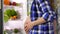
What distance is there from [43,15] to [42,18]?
0.03 m

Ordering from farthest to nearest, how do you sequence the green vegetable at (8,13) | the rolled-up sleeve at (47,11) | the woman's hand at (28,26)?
the green vegetable at (8,13)
the woman's hand at (28,26)
the rolled-up sleeve at (47,11)

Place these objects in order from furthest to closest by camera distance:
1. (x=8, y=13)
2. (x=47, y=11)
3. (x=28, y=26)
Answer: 1. (x=8, y=13)
2. (x=28, y=26)
3. (x=47, y=11)

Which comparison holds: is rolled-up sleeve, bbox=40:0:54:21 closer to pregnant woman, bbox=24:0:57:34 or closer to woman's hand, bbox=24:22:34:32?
pregnant woman, bbox=24:0:57:34

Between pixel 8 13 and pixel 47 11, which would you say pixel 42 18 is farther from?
pixel 8 13

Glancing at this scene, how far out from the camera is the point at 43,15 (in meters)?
1.17

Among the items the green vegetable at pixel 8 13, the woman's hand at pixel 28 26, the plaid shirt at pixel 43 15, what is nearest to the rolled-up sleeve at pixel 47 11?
the plaid shirt at pixel 43 15

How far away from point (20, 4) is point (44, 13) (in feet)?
0.95

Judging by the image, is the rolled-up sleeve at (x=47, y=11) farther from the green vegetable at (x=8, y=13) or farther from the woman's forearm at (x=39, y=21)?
the green vegetable at (x=8, y=13)

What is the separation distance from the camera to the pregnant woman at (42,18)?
1.16m

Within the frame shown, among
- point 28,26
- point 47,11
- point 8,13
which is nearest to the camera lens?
point 47,11

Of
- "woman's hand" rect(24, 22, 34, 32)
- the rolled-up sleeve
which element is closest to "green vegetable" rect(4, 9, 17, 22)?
"woman's hand" rect(24, 22, 34, 32)

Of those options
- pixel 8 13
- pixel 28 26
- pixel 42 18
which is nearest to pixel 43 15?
pixel 42 18

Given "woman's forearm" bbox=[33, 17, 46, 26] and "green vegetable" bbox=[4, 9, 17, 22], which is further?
"green vegetable" bbox=[4, 9, 17, 22]

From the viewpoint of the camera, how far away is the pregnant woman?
3.80 ft
